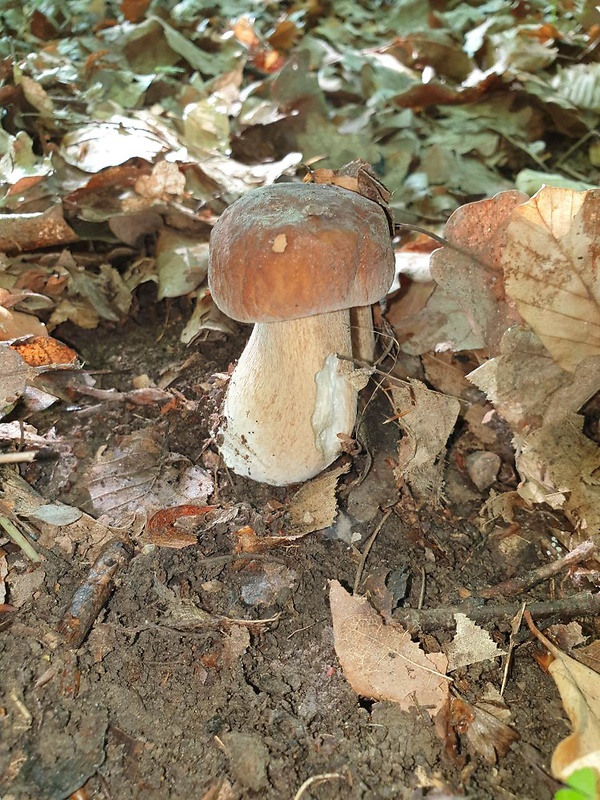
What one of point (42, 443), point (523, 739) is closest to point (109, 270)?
point (42, 443)

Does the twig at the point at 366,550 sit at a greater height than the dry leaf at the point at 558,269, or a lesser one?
lesser

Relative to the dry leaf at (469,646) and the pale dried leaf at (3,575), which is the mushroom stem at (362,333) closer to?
the dry leaf at (469,646)

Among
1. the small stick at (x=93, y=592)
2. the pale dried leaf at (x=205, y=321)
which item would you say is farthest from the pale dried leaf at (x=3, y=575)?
the pale dried leaf at (x=205, y=321)

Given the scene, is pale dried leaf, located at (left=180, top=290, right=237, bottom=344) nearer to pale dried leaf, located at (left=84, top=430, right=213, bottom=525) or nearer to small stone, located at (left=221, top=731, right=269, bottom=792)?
pale dried leaf, located at (left=84, top=430, right=213, bottom=525)

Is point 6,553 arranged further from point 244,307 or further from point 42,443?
point 244,307

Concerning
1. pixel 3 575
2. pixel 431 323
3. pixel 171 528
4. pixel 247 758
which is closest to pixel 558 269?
pixel 431 323

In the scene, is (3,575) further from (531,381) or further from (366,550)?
(531,381)
